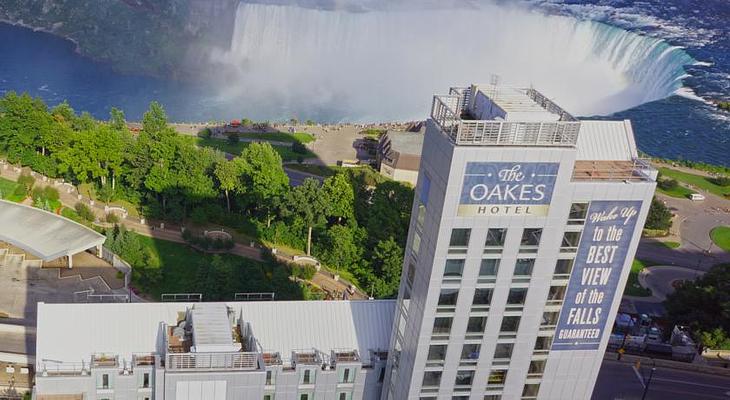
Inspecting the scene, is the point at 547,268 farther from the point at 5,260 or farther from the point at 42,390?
the point at 5,260

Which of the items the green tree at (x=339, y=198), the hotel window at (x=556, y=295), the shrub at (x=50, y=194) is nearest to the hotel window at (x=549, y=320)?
the hotel window at (x=556, y=295)

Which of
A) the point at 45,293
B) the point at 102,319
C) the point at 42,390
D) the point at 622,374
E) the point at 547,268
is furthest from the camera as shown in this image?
the point at 45,293

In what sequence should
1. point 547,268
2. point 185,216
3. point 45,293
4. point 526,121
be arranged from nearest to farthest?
point 526,121, point 547,268, point 45,293, point 185,216

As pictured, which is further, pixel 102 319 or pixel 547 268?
pixel 102 319

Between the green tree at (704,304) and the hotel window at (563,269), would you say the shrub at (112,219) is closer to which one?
the hotel window at (563,269)

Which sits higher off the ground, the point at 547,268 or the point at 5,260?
the point at 547,268

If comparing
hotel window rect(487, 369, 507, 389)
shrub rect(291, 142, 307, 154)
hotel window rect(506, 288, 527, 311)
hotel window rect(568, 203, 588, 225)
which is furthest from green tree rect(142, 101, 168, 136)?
hotel window rect(568, 203, 588, 225)

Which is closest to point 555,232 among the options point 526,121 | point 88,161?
point 526,121
